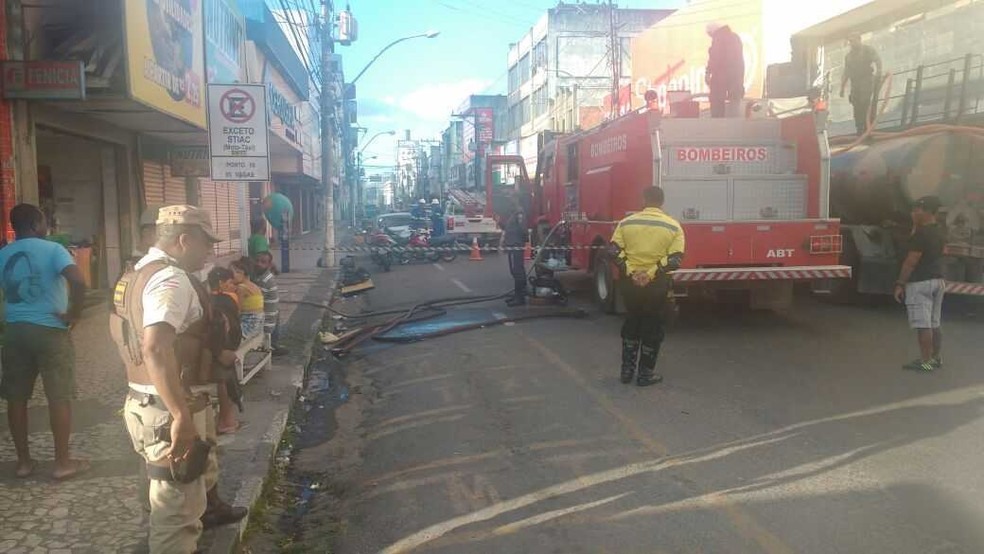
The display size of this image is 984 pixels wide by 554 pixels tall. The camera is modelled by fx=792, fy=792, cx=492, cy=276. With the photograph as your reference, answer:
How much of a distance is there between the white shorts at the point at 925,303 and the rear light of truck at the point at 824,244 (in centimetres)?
221

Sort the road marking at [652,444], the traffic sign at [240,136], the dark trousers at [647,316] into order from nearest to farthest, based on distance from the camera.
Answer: the road marking at [652,444], the dark trousers at [647,316], the traffic sign at [240,136]

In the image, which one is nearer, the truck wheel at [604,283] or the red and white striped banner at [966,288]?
the red and white striped banner at [966,288]

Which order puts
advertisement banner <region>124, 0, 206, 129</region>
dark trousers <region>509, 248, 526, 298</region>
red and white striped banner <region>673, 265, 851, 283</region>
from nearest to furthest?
advertisement banner <region>124, 0, 206, 129</region>
red and white striped banner <region>673, 265, 851, 283</region>
dark trousers <region>509, 248, 526, 298</region>

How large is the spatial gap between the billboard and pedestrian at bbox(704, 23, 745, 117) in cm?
1579

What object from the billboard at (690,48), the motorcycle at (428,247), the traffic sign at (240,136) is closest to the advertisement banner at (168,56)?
the traffic sign at (240,136)

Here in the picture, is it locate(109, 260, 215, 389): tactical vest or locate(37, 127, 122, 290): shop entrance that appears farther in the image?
locate(37, 127, 122, 290): shop entrance

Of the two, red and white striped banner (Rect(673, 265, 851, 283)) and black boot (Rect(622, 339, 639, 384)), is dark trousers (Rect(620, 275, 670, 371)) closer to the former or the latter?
black boot (Rect(622, 339, 639, 384))

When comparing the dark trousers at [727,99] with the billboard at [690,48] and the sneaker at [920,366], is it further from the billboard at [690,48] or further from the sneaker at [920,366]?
the billboard at [690,48]

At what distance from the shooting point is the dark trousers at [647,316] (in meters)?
7.41

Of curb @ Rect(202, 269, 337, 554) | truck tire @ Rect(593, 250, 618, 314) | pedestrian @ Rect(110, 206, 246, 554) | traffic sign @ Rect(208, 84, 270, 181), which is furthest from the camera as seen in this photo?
truck tire @ Rect(593, 250, 618, 314)

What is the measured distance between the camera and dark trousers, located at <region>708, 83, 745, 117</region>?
35.6 ft

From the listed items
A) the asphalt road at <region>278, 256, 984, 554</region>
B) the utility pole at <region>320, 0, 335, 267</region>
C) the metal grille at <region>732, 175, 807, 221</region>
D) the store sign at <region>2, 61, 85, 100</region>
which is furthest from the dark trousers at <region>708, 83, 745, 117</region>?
the utility pole at <region>320, 0, 335, 267</region>

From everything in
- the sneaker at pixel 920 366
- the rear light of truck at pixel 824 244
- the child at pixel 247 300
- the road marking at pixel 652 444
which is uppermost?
the rear light of truck at pixel 824 244

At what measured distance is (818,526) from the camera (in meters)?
4.23
